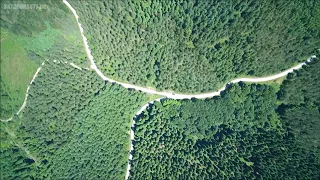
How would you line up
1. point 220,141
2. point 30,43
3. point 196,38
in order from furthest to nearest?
point 30,43, point 196,38, point 220,141

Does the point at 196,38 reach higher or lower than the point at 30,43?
higher

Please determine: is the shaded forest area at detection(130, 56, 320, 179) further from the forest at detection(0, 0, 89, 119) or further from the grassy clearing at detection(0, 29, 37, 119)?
the grassy clearing at detection(0, 29, 37, 119)

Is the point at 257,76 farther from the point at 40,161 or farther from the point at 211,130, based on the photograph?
the point at 40,161

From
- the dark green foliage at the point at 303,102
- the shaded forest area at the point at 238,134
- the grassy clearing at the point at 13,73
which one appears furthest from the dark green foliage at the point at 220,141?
the grassy clearing at the point at 13,73

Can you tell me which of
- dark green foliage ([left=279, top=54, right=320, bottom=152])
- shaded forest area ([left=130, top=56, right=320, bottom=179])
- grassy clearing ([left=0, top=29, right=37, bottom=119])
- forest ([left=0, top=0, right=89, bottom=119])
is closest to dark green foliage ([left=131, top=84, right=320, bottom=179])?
shaded forest area ([left=130, top=56, right=320, bottom=179])

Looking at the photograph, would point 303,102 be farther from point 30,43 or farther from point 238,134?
point 30,43

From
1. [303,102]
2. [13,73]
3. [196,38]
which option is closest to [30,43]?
[13,73]

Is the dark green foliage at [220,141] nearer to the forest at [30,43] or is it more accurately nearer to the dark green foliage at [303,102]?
the dark green foliage at [303,102]

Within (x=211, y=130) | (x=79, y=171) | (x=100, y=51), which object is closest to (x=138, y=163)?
(x=79, y=171)
